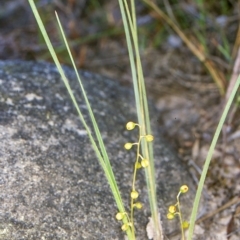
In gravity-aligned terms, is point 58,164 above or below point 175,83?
below

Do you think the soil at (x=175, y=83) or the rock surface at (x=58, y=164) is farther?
the soil at (x=175, y=83)

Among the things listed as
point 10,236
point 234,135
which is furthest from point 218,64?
point 10,236

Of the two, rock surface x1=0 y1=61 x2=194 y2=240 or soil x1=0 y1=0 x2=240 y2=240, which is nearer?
rock surface x1=0 y1=61 x2=194 y2=240

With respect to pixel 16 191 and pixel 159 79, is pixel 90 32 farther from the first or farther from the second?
pixel 16 191

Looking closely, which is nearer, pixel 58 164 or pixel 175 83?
pixel 58 164
